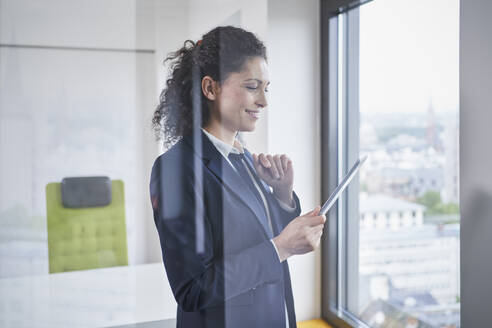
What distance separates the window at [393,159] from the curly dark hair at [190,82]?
1.44 feet

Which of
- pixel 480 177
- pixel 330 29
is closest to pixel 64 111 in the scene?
pixel 330 29

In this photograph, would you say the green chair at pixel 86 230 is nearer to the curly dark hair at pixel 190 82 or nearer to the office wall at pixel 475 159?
the curly dark hair at pixel 190 82

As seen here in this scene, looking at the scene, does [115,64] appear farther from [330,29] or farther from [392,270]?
[392,270]

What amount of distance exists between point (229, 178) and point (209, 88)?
0.25 m

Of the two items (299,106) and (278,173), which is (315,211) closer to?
(278,173)

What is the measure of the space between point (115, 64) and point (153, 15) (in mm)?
163

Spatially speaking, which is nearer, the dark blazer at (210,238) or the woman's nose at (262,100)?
the dark blazer at (210,238)

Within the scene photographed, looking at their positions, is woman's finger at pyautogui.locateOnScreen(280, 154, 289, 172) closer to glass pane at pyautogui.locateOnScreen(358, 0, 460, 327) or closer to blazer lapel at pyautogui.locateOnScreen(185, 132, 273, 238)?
blazer lapel at pyautogui.locateOnScreen(185, 132, 273, 238)

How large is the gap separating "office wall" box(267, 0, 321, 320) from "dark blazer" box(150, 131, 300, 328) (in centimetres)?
24

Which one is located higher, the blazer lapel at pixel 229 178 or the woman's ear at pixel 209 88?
the woman's ear at pixel 209 88

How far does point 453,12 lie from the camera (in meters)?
1.09

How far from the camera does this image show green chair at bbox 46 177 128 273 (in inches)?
42.3

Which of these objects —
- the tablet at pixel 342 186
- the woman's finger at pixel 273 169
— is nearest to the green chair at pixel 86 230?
the woman's finger at pixel 273 169

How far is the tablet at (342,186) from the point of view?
132 centimetres
